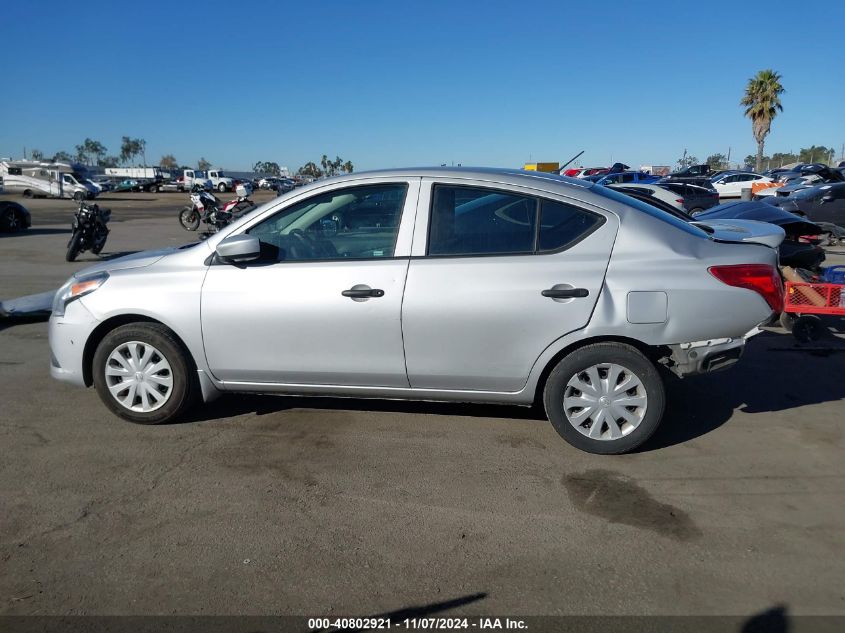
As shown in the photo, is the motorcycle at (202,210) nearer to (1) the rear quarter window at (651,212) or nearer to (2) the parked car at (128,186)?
(1) the rear quarter window at (651,212)

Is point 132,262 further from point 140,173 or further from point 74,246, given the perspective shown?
point 140,173

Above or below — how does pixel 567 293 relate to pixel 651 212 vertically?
below

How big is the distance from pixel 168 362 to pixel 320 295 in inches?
46.0

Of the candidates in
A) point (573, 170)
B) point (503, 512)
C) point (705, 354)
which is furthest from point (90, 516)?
point (573, 170)

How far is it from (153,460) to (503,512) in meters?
2.18

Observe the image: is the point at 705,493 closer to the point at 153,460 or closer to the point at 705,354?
the point at 705,354

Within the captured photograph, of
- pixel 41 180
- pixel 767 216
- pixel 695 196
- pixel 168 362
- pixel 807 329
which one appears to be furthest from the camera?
pixel 41 180

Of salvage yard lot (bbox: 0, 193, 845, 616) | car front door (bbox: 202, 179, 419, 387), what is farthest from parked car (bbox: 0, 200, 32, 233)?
car front door (bbox: 202, 179, 419, 387)

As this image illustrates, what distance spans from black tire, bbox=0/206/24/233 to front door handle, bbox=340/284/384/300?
718 inches

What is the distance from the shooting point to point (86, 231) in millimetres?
13758

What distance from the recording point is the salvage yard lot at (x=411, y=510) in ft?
10.0

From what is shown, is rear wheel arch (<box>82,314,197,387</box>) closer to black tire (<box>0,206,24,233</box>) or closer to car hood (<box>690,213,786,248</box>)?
car hood (<box>690,213,786,248</box>)

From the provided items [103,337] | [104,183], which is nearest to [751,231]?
[103,337]

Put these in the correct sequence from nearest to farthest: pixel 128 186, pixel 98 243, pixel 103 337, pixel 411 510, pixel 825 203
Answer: pixel 411 510 → pixel 103 337 → pixel 98 243 → pixel 825 203 → pixel 128 186
